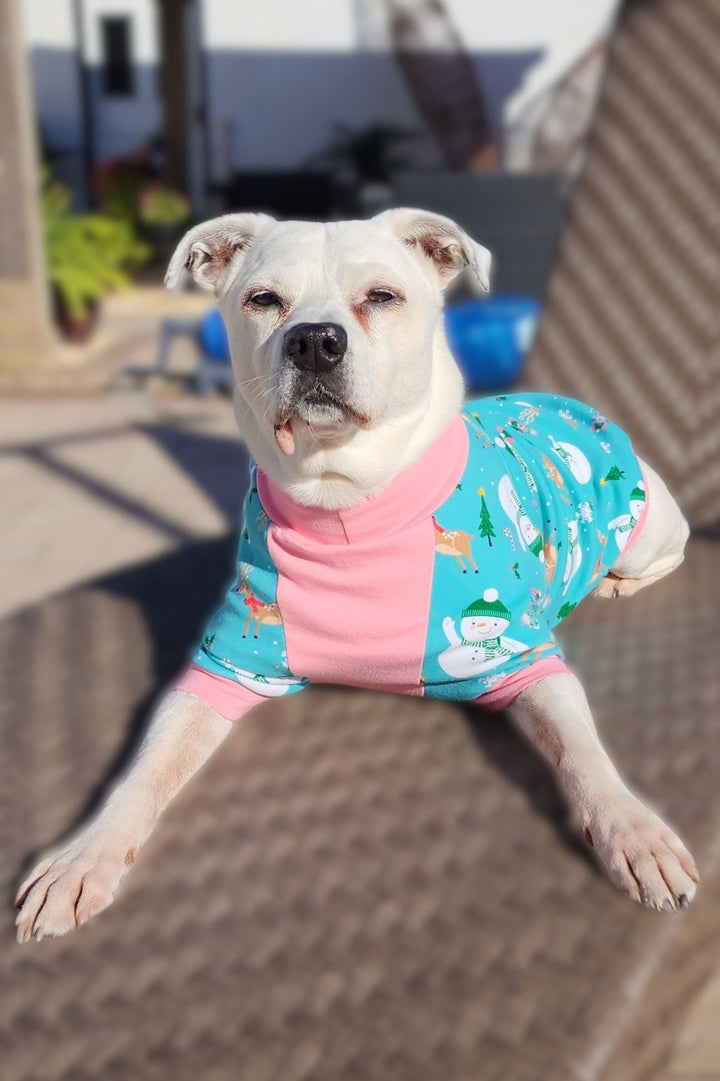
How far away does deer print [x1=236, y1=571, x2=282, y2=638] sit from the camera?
137 centimetres

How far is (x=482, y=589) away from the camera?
49.5 inches

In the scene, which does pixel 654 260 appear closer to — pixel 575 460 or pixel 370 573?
pixel 575 460

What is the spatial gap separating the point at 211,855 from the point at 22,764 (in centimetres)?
60

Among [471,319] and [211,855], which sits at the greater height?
[211,855]

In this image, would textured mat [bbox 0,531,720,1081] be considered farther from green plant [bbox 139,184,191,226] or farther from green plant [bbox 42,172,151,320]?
green plant [bbox 139,184,191,226]

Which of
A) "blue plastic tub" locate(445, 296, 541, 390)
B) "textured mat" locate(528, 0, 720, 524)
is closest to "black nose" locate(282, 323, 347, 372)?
"textured mat" locate(528, 0, 720, 524)

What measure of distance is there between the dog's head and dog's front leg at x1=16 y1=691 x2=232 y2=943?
370 millimetres

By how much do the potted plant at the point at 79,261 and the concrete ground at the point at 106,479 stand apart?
1210 mm

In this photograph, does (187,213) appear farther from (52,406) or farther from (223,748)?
(223,748)

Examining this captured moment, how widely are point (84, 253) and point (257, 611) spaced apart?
1056 centimetres

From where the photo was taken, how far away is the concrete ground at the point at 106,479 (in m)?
5.59

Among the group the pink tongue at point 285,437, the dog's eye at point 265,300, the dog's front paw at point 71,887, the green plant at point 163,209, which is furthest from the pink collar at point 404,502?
the green plant at point 163,209

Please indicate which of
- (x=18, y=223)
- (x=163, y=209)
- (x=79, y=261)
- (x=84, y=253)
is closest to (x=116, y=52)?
(x=163, y=209)

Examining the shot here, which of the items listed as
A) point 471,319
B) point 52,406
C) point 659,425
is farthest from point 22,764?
point 52,406
